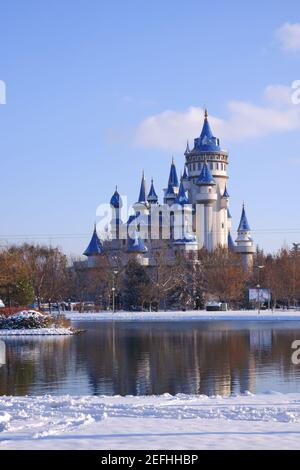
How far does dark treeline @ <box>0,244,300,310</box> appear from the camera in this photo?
2403 inches

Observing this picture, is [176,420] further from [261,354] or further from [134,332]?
[134,332]

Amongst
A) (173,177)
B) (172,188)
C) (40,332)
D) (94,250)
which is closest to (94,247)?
(94,250)

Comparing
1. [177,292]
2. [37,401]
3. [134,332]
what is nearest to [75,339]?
[134,332]

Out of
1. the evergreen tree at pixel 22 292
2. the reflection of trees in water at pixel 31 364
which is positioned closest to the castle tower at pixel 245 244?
the evergreen tree at pixel 22 292

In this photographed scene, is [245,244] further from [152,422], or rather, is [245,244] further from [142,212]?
[152,422]

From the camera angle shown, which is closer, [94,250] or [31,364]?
[31,364]

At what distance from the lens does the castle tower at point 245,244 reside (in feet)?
254

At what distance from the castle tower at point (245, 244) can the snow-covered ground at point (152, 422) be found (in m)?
64.8

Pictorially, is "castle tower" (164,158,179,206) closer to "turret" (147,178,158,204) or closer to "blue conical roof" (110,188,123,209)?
"turret" (147,178,158,204)

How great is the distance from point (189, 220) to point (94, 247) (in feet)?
38.1

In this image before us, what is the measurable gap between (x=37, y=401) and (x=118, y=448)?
14.5ft

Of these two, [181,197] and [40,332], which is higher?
[181,197]

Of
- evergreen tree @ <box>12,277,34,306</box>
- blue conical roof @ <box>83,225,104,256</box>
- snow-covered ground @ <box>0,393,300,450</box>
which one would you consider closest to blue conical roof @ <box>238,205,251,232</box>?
blue conical roof @ <box>83,225,104,256</box>

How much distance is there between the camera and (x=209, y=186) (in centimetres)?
7581
